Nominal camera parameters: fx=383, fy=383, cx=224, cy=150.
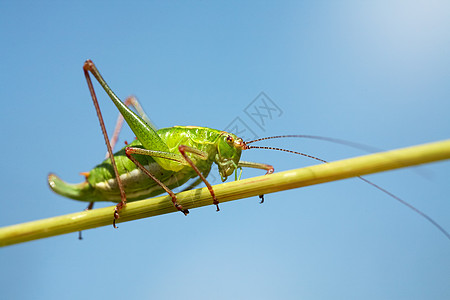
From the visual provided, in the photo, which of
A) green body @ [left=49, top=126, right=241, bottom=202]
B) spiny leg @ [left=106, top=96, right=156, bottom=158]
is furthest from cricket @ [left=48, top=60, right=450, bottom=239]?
spiny leg @ [left=106, top=96, right=156, bottom=158]

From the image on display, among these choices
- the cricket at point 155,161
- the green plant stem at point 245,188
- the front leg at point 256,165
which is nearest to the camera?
the green plant stem at point 245,188

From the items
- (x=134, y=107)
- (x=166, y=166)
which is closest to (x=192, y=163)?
A: (x=166, y=166)

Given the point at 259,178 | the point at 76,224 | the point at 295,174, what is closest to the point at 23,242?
the point at 76,224

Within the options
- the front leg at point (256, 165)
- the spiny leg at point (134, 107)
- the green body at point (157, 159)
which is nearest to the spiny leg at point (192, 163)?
the green body at point (157, 159)

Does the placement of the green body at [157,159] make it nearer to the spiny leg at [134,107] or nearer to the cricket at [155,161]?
the cricket at [155,161]

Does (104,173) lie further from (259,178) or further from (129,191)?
(259,178)
